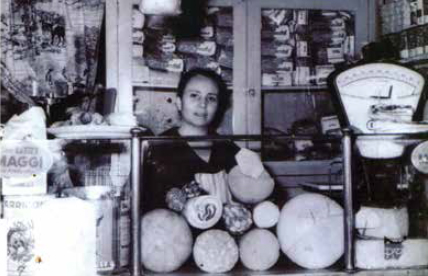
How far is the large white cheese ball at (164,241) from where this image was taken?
4.77 ft

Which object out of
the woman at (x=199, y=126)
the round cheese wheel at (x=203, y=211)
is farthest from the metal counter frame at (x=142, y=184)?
the woman at (x=199, y=126)

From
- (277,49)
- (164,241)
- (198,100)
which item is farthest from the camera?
(277,49)

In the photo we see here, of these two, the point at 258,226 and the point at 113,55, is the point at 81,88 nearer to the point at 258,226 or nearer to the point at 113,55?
the point at 113,55

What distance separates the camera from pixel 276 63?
236 cm

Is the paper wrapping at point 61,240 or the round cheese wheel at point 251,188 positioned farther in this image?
the round cheese wheel at point 251,188

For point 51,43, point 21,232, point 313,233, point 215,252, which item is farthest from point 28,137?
point 51,43

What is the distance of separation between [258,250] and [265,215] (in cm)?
10

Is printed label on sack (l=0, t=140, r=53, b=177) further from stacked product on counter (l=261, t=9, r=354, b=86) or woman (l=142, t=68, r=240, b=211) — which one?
stacked product on counter (l=261, t=9, r=354, b=86)

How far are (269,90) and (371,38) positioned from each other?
0.48 metres

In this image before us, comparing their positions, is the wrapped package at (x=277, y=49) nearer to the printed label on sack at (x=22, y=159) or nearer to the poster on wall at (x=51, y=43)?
the poster on wall at (x=51, y=43)

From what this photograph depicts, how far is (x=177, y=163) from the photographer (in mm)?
2121

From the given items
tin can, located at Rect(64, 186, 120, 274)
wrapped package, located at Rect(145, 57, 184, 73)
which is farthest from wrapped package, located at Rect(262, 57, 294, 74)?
tin can, located at Rect(64, 186, 120, 274)

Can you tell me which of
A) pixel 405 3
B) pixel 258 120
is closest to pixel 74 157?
pixel 258 120

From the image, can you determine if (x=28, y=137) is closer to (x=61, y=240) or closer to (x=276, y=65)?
(x=61, y=240)
